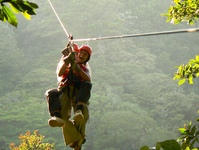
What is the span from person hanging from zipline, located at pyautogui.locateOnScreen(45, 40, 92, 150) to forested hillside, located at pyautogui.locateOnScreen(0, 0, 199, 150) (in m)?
14.5

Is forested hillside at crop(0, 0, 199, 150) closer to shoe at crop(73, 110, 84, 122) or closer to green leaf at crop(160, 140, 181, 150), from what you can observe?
shoe at crop(73, 110, 84, 122)

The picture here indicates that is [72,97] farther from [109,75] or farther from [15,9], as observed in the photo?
[109,75]

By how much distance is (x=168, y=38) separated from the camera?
28.2m

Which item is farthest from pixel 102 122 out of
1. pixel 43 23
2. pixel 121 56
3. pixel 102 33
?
pixel 43 23

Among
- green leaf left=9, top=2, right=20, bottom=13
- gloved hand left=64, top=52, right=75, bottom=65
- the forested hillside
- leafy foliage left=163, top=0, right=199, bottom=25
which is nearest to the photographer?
green leaf left=9, top=2, right=20, bottom=13

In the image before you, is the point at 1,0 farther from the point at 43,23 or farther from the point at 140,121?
the point at 43,23

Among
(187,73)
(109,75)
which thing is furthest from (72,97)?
(109,75)

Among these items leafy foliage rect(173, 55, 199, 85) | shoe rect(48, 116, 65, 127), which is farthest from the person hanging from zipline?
leafy foliage rect(173, 55, 199, 85)

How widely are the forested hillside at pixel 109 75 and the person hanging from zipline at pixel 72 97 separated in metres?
14.5

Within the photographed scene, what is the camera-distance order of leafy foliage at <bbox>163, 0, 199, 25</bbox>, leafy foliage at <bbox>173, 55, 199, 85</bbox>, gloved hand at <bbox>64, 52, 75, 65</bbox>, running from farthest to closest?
1. gloved hand at <bbox>64, 52, 75, 65</bbox>
2. leafy foliage at <bbox>163, 0, 199, 25</bbox>
3. leafy foliage at <bbox>173, 55, 199, 85</bbox>

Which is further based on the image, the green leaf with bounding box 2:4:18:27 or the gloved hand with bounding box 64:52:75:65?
the gloved hand with bounding box 64:52:75:65

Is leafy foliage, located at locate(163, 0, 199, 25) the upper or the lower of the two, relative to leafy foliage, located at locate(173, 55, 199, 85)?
upper

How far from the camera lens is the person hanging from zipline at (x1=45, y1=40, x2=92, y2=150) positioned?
2.64m

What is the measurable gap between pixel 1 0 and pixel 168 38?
2801cm
